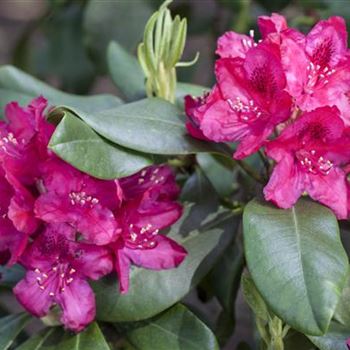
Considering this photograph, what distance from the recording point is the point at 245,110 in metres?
0.93

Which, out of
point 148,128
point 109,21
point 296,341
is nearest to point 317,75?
point 148,128

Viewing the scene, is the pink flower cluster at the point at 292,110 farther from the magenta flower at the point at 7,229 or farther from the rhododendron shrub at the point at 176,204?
the magenta flower at the point at 7,229

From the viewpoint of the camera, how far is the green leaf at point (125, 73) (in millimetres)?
1259

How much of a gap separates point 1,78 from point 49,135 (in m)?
0.32

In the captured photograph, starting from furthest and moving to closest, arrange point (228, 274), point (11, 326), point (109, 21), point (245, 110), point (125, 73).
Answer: point (109, 21), point (125, 73), point (228, 274), point (11, 326), point (245, 110)

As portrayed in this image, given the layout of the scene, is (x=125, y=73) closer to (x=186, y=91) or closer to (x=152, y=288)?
(x=186, y=91)

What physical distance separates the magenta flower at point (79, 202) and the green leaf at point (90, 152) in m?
0.03

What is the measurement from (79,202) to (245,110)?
196mm

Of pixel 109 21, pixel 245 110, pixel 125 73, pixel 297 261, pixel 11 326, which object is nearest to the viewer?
pixel 297 261

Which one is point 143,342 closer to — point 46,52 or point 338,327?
point 338,327

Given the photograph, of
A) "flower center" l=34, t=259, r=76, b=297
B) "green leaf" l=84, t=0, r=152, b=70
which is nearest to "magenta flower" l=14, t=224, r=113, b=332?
"flower center" l=34, t=259, r=76, b=297

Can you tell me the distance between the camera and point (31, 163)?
2.99 feet

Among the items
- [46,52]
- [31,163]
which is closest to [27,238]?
[31,163]

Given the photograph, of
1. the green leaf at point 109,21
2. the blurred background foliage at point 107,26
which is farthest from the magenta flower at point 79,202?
the green leaf at point 109,21
